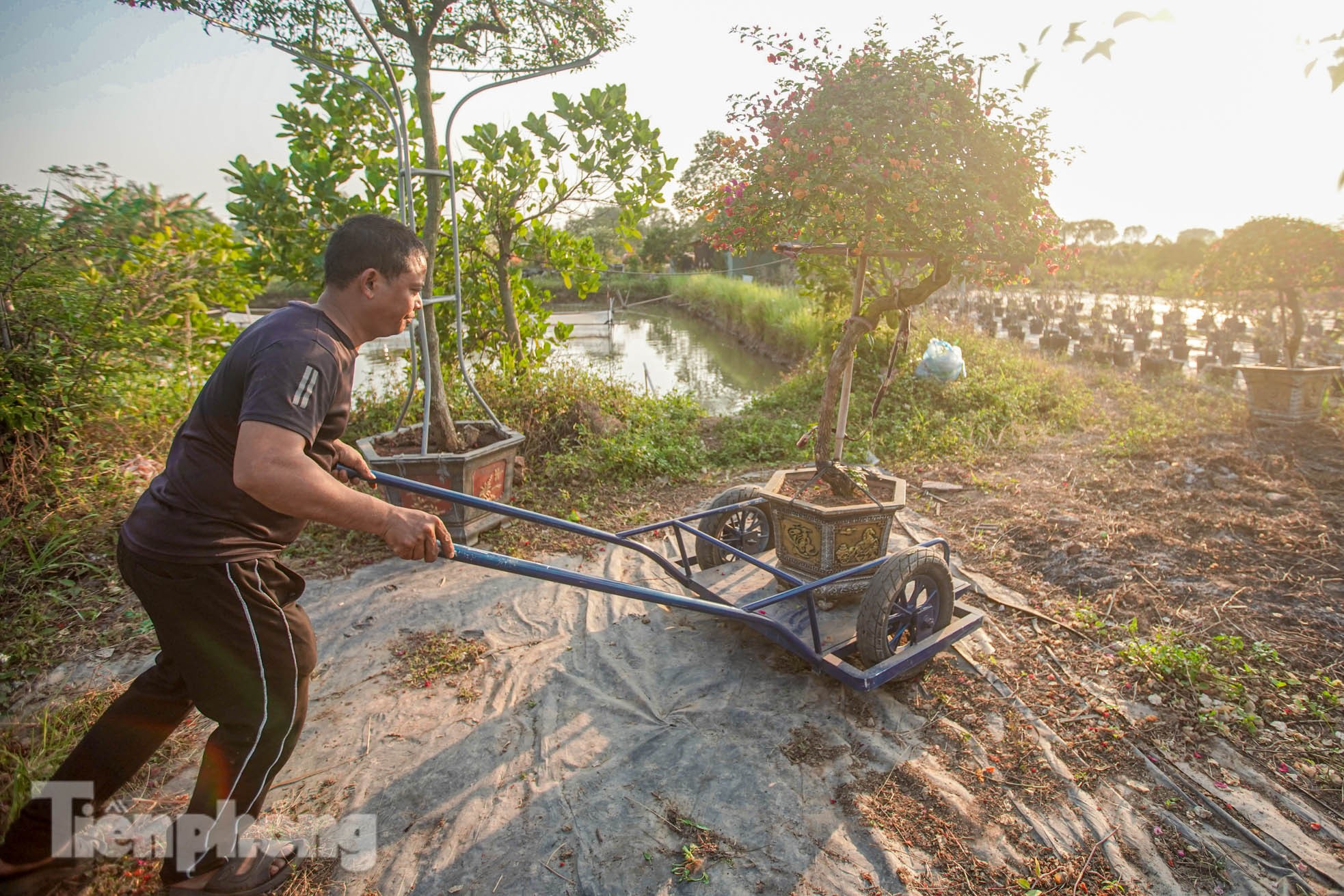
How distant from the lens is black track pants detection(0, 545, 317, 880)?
1767 millimetres

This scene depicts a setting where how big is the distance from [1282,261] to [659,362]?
10.3 meters

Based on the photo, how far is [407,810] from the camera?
7.52ft

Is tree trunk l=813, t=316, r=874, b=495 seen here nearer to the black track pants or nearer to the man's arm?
the man's arm

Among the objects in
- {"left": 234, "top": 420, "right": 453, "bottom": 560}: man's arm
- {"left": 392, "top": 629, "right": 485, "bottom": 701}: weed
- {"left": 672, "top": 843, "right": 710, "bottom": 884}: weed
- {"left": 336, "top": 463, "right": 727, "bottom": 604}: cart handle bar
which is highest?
{"left": 234, "top": 420, "right": 453, "bottom": 560}: man's arm

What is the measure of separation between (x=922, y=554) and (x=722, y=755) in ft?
3.70

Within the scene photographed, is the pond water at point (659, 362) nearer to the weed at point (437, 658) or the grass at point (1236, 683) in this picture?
the weed at point (437, 658)

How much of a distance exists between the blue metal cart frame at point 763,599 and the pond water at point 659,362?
4.23m

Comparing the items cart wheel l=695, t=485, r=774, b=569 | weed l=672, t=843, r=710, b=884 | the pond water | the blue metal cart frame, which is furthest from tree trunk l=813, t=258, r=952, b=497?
the pond water

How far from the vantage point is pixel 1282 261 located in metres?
7.28

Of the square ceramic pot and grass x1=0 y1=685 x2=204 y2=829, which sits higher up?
the square ceramic pot

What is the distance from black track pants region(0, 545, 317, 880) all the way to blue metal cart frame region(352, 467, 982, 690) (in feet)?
1.68

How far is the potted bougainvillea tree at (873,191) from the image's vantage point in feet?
10.4

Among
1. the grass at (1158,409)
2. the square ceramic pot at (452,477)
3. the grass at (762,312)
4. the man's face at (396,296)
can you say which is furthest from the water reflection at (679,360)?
the man's face at (396,296)

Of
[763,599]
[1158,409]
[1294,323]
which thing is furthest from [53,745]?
[1294,323]
